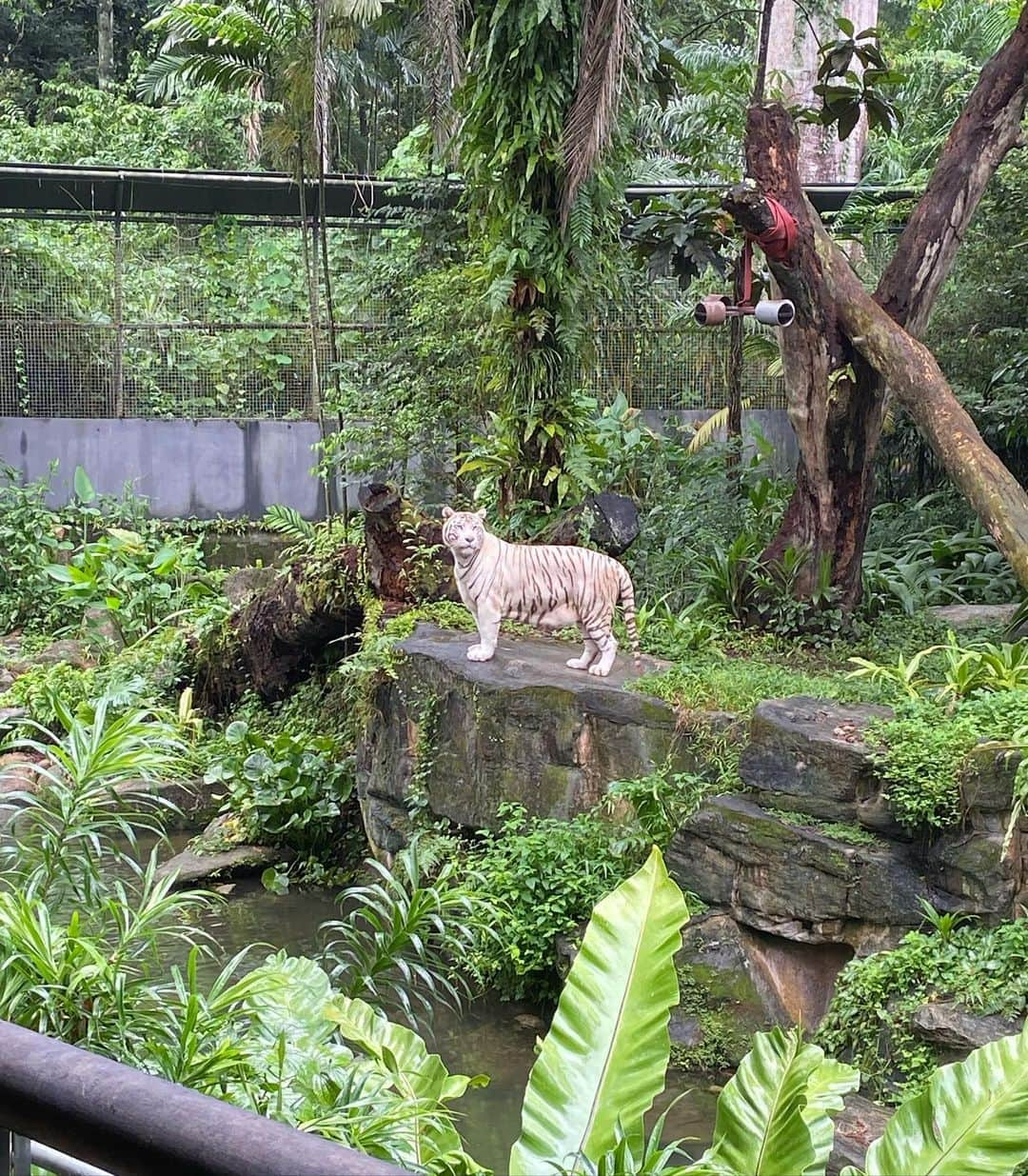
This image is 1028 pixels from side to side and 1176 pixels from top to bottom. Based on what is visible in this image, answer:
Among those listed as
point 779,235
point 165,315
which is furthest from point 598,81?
point 165,315

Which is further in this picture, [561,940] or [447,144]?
[447,144]

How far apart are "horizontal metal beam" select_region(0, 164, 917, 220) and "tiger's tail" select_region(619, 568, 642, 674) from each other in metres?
5.35

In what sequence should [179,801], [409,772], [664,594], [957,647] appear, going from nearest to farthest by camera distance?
[957,647]
[409,772]
[664,594]
[179,801]

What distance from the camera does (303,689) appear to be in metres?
8.91

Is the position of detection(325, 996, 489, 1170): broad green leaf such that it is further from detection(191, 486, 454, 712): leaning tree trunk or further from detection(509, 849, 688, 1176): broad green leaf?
detection(191, 486, 454, 712): leaning tree trunk

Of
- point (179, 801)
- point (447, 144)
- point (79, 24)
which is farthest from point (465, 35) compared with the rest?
point (79, 24)

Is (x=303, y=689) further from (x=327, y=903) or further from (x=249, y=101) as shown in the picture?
(x=249, y=101)

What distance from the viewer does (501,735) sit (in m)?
6.47

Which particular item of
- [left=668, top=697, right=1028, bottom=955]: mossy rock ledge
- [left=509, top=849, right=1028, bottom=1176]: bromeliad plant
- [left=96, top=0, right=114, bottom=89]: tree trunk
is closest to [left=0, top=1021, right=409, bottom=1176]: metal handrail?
[left=509, top=849, right=1028, bottom=1176]: bromeliad plant

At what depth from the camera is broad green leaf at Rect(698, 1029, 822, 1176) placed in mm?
2258

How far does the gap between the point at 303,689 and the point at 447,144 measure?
3890mm

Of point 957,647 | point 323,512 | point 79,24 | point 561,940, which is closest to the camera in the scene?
point 561,940

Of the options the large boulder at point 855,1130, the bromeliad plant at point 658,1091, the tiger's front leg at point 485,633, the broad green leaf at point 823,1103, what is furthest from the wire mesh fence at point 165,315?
the bromeliad plant at point 658,1091

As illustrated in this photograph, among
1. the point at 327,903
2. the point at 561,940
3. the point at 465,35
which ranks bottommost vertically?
the point at 327,903
